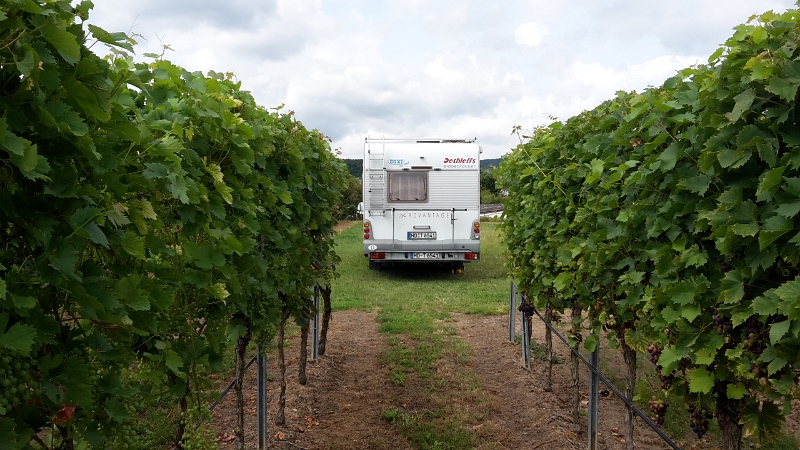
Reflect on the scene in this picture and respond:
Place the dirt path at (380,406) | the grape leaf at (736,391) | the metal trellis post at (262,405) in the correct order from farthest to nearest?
the dirt path at (380,406), the metal trellis post at (262,405), the grape leaf at (736,391)

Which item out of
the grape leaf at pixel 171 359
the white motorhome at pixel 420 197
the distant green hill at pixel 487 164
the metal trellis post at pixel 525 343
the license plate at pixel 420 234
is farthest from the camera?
the license plate at pixel 420 234

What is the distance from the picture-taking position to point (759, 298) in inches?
89.4

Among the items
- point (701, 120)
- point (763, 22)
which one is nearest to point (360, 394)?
point (701, 120)

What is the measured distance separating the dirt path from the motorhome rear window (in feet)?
17.6

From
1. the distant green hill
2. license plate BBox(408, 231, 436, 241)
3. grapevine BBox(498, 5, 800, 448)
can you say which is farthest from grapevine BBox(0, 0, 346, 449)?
license plate BBox(408, 231, 436, 241)

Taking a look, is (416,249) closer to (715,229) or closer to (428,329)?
(428,329)

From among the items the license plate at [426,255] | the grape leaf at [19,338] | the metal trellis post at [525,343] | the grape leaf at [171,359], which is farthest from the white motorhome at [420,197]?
the grape leaf at [19,338]

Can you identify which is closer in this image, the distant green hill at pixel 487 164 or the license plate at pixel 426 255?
the distant green hill at pixel 487 164

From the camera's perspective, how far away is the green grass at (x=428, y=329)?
19.1 ft

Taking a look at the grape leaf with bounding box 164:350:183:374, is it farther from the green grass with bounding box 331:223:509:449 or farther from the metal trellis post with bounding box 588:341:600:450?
the metal trellis post with bounding box 588:341:600:450

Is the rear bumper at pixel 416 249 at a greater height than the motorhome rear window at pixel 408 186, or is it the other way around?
the motorhome rear window at pixel 408 186

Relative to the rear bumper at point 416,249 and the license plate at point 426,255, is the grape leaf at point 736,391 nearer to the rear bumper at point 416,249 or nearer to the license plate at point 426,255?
the rear bumper at point 416,249

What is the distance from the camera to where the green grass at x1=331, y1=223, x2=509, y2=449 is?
229 inches

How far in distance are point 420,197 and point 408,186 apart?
1.25 feet
